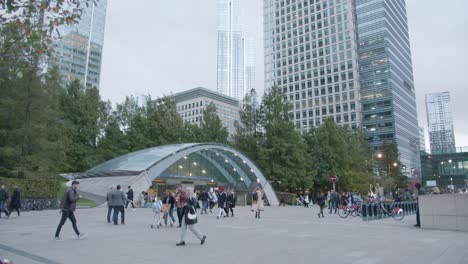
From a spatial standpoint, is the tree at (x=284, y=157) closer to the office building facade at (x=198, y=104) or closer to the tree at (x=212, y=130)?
the tree at (x=212, y=130)

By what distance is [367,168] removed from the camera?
66.2 metres

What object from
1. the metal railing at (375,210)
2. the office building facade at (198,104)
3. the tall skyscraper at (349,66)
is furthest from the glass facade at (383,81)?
the metal railing at (375,210)

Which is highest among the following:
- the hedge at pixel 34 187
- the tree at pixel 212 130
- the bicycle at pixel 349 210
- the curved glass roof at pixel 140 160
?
the tree at pixel 212 130

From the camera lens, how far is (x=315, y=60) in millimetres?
120375

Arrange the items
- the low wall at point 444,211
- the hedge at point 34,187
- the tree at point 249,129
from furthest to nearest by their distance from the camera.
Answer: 1. the tree at point 249,129
2. the hedge at point 34,187
3. the low wall at point 444,211

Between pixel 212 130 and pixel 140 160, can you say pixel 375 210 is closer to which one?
pixel 140 160

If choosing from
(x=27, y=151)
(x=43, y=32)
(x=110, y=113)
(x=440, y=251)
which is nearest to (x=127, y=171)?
(x=27, y=151)

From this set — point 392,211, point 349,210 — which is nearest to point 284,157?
point 349,210

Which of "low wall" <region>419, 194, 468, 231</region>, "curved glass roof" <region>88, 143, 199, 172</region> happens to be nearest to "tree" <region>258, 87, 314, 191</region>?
"curved glass roof" <region>88, 143, 199, 172</region>

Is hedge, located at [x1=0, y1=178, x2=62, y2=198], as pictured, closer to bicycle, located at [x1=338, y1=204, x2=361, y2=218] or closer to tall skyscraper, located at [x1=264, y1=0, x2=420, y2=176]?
bicycle, located at [x1=338, y1=204, x2=361, y2=218]

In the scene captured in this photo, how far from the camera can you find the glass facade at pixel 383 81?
10700cm

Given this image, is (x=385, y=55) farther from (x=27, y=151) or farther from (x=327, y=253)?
(x=327, y=253)

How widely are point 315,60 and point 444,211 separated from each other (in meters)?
111

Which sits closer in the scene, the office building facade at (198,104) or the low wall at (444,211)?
the low wall at (444,211)
